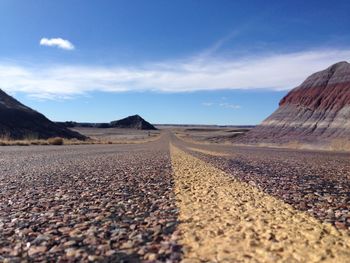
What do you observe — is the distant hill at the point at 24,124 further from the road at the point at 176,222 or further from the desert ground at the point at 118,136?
the road at the point at 176,222

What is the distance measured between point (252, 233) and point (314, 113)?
68.4m

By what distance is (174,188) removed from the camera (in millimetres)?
8797

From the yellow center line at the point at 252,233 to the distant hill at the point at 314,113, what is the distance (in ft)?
169

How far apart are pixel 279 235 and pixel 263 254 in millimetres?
762

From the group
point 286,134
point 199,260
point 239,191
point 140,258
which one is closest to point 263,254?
point 199,260

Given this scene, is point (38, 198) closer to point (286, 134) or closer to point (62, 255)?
point (62, 255)

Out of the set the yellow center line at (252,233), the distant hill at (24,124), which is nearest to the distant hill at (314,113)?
the distant hill at (24,124)

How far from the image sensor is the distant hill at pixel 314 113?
60.3 metres

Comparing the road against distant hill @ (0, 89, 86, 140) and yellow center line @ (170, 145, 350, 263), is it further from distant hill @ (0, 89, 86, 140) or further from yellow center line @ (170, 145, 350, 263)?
distant hill @ (0, 89, 86, 140)

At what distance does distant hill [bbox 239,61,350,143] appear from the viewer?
60344 millimetres

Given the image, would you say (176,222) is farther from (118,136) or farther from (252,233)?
(118,136)

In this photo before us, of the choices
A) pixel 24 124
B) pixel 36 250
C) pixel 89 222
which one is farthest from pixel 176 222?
pixel 24 124

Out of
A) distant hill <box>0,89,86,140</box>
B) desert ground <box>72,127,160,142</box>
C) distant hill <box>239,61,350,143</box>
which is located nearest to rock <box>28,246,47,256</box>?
distant hill <box>0,89,86,140</box>

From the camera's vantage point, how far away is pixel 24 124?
5941cm
